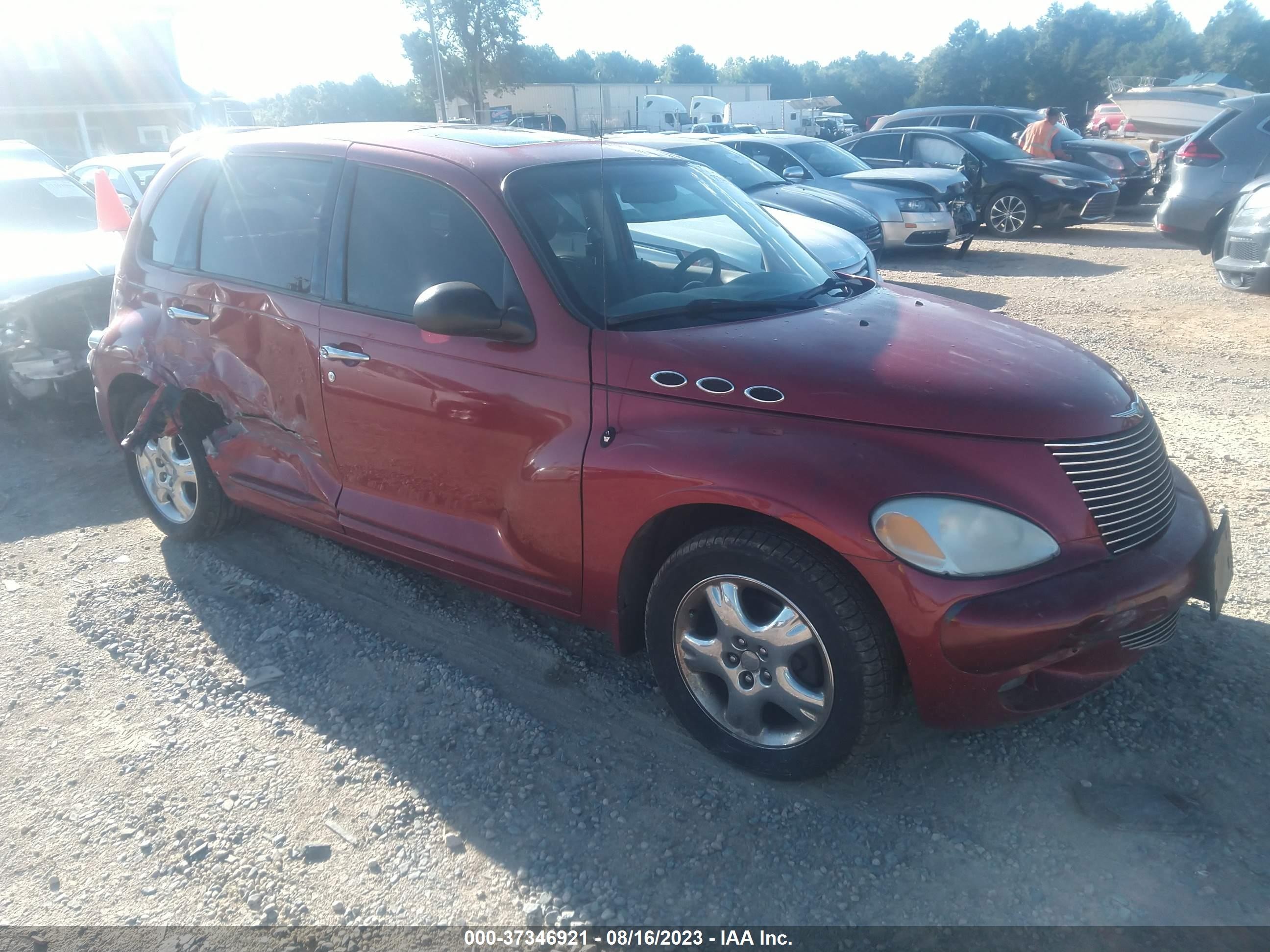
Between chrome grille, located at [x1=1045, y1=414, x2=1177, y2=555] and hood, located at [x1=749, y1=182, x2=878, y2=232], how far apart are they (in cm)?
714

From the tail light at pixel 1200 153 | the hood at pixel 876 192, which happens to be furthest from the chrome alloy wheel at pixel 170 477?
the tail light at pixel 1200 153

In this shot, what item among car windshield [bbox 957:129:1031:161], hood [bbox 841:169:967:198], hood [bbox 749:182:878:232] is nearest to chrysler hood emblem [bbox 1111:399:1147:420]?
hood [bbox 749:182:878:232]

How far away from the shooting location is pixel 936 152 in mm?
13609

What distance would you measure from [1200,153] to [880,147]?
17.5ft

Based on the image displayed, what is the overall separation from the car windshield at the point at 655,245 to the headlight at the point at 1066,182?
10.6 m

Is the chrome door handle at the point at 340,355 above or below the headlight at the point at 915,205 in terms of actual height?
above

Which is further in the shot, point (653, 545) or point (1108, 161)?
point (1108, 161)

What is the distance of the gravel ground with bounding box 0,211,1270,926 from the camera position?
2416 millimetres

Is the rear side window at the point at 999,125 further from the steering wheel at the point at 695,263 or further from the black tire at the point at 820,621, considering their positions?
the black tire at the point at 820,621

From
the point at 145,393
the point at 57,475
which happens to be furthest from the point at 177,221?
the point at 57,475

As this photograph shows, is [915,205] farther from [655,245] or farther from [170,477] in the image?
[170,477]

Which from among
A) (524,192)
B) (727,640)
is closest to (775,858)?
(727,640)

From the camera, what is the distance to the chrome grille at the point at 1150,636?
8.39 feet

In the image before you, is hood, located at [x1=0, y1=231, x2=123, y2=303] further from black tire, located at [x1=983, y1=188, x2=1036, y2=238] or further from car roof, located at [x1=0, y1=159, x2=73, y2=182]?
black tire, located at [x1=983, y1=188, x2=1036, y2=238]
